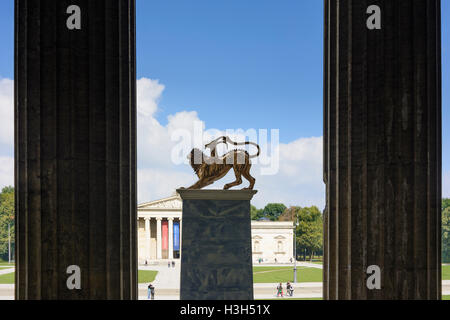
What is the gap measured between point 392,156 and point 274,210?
362ft

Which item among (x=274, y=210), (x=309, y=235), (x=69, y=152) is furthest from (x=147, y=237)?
(x=69, y=152)

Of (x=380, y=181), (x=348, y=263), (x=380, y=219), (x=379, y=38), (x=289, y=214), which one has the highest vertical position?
(x=379, y=38)

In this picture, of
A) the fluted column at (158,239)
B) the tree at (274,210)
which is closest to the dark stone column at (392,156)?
the fluted column at (158,239)

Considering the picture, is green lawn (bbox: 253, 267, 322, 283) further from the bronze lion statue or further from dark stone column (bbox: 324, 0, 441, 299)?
dark stone column (bbox: 324, 0, 441, 299)

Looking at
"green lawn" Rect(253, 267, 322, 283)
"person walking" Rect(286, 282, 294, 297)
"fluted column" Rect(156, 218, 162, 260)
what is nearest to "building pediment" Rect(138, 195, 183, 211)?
"fluted column" Rect(156, 218, 162, 260)

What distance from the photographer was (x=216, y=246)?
45.3 ft

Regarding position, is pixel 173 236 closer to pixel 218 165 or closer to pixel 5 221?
pixel 5 221

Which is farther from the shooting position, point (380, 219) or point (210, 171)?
point (210, 171)

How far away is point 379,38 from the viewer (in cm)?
1216

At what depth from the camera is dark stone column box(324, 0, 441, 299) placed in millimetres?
11727

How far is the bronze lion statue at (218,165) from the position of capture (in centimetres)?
1405
